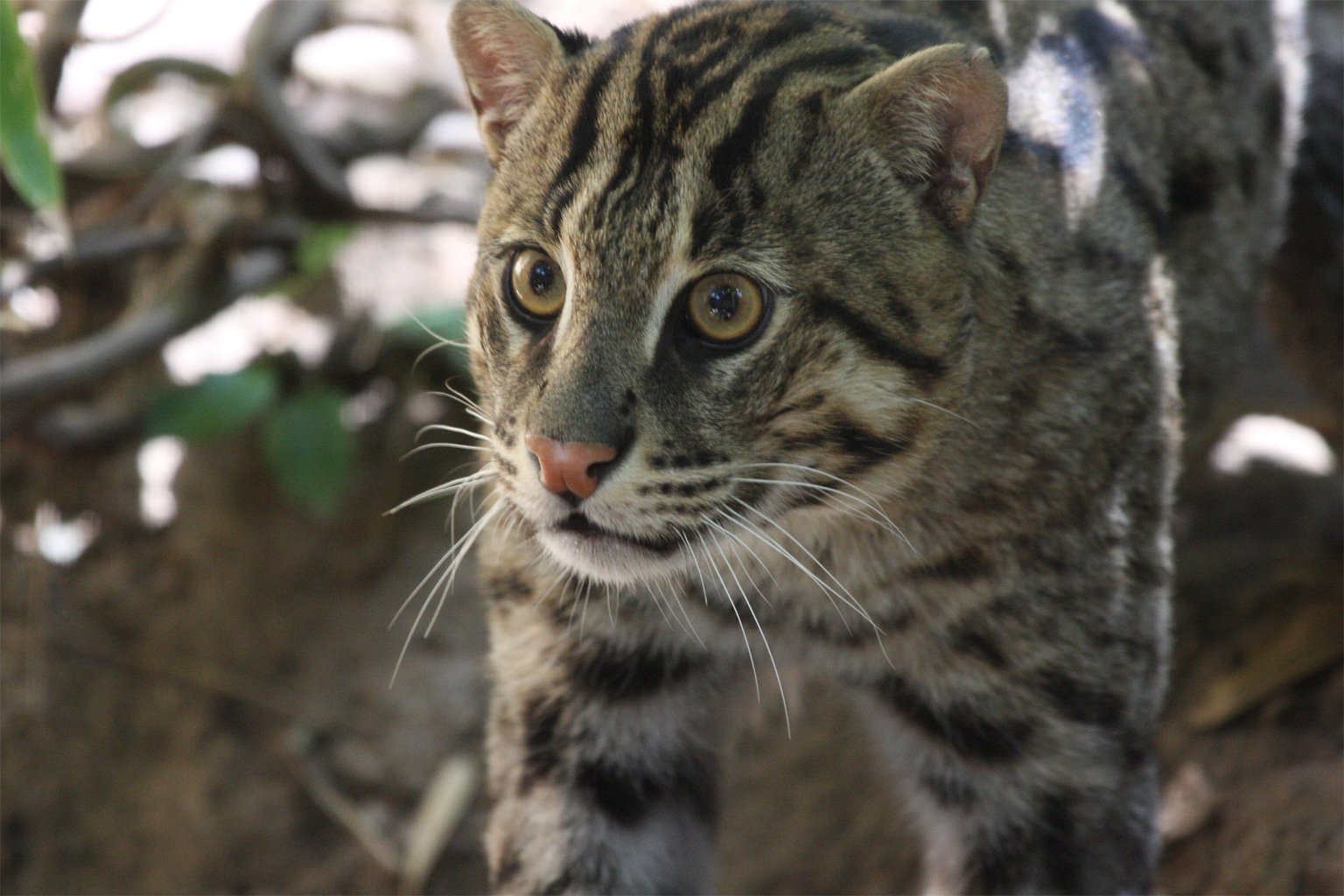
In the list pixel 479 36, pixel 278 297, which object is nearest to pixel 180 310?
pixel 278 297

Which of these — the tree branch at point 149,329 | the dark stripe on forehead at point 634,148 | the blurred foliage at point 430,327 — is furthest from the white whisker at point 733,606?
the tree branch at point 149,329

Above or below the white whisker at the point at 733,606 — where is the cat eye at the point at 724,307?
above

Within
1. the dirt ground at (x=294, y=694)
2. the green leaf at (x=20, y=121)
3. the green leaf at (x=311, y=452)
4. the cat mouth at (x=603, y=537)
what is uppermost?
the green leaf at (x=20, y=121)

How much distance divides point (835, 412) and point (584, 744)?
1.14 metres

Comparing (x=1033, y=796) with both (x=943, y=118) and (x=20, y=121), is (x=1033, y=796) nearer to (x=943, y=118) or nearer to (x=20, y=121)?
(x=943, y=118)

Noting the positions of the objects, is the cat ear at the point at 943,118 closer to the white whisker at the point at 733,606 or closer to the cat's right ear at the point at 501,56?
the cat's right ear at the point at 501,56

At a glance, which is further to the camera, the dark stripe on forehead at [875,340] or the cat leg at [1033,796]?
A: the cat leg at [1033,796]

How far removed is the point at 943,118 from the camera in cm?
293

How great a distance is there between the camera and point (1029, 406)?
3.27m

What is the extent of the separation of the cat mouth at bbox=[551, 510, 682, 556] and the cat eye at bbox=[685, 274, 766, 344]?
0.42m

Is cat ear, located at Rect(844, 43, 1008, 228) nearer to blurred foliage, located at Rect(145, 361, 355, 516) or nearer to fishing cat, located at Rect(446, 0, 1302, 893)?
fishing cat, located at Rect(446, 0, 1302, 893)

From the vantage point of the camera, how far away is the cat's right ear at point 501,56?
130 inches

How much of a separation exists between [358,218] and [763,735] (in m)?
2.75

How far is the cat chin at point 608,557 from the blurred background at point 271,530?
9.20ft
